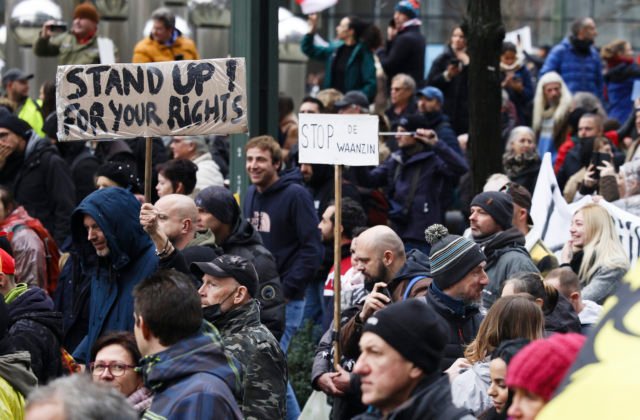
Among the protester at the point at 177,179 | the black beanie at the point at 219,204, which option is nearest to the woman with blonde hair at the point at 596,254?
the black beanie at the point at 219,204

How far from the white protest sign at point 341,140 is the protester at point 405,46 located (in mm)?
7654

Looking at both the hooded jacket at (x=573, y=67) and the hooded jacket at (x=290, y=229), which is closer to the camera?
the hooded jacket at (x=290, y=229)

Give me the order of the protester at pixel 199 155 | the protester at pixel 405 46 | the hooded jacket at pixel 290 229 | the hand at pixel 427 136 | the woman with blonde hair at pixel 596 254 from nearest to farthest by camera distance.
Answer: the woman with blonde hair at pixel 596 254 → the hooded jacket at pixel 290 229 → the hand at pixel 427 136 → the protester at pixel 199 155 → the protester at pixel 405 46

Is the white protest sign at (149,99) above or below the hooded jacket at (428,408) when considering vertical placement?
above

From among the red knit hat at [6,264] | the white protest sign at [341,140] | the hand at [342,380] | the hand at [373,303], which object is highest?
the white protest sign at [341,140]

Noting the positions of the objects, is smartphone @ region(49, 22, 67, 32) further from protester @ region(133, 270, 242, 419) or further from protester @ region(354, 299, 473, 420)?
protester @ region(354, 299, 473, 420)

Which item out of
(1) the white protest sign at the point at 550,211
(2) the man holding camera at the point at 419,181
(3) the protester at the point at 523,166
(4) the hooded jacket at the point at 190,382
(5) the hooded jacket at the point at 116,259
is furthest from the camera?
(3) the protester at the point at 523,166

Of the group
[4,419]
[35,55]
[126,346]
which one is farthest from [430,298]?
[35,55]

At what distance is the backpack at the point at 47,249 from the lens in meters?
10.5

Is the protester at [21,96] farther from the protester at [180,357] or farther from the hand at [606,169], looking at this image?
the protester at [180,357]

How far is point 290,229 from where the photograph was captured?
36.1 feet

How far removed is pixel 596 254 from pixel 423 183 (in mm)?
2837

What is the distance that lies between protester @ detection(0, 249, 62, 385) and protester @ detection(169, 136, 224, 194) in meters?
4.99

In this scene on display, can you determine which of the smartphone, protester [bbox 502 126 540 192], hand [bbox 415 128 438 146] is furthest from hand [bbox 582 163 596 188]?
the smartphone
